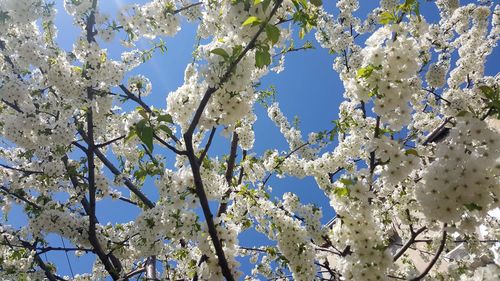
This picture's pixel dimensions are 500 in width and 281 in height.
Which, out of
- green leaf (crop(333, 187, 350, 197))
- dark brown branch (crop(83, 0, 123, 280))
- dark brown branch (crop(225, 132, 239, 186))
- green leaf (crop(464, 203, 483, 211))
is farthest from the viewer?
dark brown branch (crop(225, 132, 239, 186))

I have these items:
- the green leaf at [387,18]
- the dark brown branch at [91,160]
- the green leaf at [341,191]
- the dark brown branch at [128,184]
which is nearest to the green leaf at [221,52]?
the green leaf at [387,18]

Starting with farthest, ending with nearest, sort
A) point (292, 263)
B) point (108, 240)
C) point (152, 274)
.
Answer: point (152, 274), point (108, 240), point (292, 263)

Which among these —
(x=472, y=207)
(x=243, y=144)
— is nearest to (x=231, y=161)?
(x=243, y=144)

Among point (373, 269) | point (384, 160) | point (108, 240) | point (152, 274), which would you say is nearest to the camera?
point (384, 160)

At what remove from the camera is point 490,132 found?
3.34 m

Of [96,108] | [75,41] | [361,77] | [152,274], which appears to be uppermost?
[75,41]

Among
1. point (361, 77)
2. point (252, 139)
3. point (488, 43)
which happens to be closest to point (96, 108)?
point (252, 139)

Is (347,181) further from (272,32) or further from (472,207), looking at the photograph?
(272,32)

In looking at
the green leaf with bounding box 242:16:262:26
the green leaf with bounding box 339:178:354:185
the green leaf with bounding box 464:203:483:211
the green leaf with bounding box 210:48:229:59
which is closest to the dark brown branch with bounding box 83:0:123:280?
the green leaf with bounding box 210:48:229:59

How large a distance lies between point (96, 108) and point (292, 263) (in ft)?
11.7

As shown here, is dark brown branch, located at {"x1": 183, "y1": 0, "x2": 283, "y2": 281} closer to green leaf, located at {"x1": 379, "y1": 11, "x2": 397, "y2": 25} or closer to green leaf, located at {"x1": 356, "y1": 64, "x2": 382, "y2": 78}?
green leaf, located at {"x1": 356, "y1": 64, "x2": 382, "y2": 78}

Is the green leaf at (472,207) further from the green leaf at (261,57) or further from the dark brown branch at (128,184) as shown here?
the dark brown branch at (128,184)

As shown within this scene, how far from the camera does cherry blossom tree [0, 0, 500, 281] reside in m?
3.60

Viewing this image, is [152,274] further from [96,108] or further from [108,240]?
[96,108]
